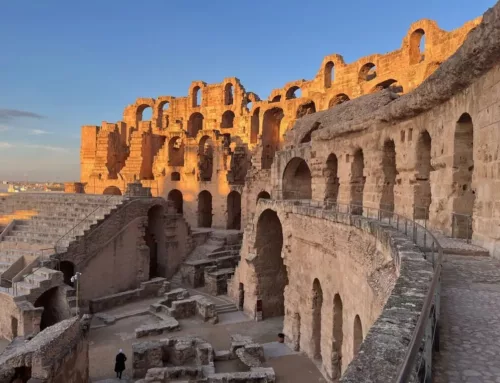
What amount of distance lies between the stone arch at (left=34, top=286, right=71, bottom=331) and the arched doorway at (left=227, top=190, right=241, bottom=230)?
50.8 ft

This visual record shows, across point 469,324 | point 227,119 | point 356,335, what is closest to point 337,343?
point 356,335

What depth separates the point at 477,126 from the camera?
25.8ft

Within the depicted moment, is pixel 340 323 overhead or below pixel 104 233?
below

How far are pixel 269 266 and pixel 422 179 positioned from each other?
9.18 meters

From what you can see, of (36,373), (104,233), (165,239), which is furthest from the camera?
(165,239)

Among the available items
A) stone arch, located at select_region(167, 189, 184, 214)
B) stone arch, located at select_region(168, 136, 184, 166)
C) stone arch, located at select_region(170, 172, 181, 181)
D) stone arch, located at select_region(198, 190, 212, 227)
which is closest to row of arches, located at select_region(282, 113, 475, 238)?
stone arch, located at select_region(198, 190, 212, 227)

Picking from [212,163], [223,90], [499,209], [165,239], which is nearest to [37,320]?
[165,239]

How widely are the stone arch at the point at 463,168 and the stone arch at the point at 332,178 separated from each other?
23.6 ft

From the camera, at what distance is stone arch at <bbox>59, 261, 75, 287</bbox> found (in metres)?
18.2

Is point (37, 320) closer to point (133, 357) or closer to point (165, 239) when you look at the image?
point (133, 357)

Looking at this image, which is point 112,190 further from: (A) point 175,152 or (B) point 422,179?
(B) point 422,179

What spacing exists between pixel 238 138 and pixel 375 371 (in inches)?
1411

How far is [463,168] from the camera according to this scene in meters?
8.93

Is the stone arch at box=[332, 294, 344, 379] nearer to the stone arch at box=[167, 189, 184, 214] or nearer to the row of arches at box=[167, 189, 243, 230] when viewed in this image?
the row of arches at box=[167, 189, 243, 230]
